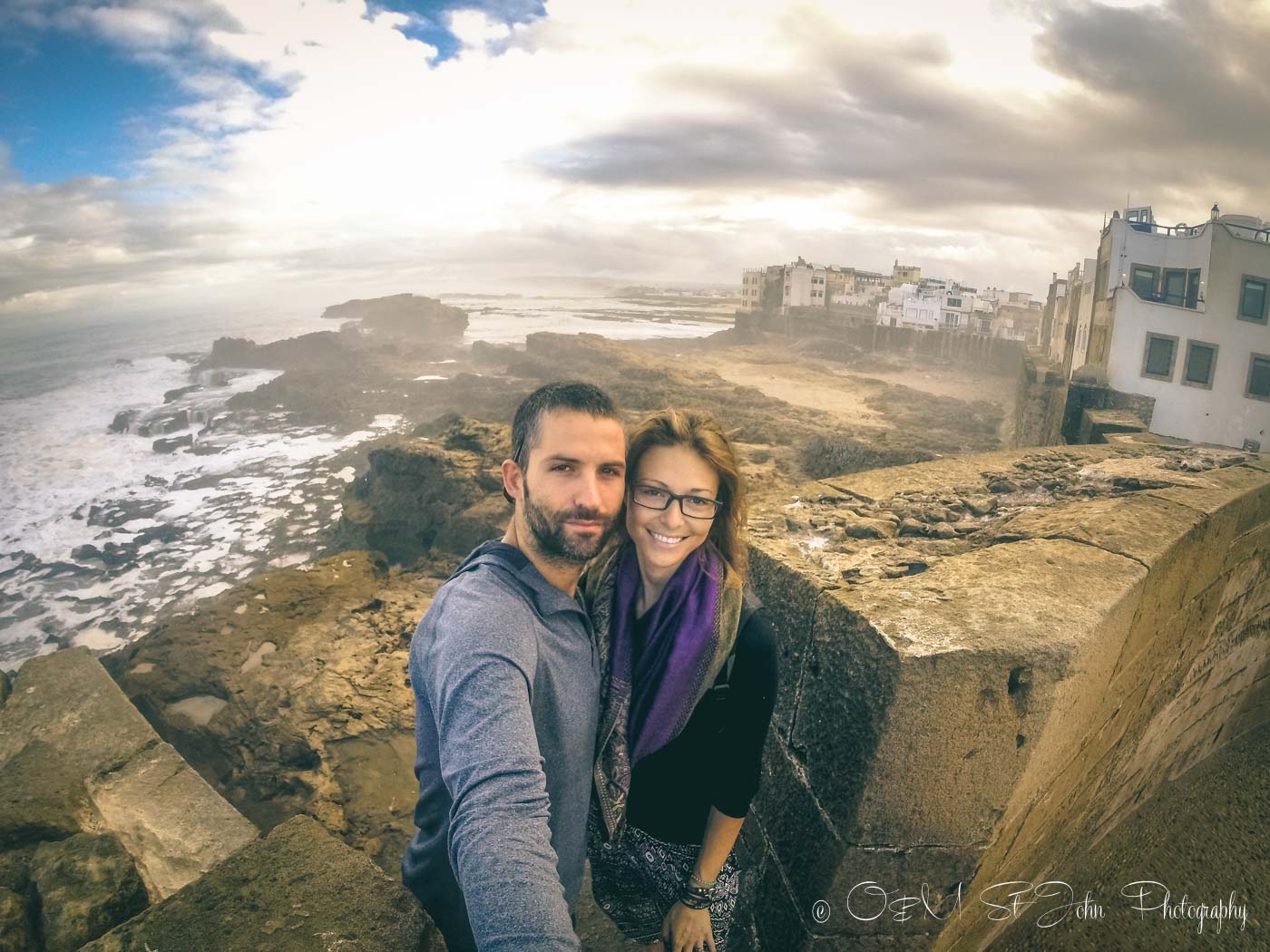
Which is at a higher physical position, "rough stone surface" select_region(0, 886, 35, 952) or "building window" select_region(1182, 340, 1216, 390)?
"building window" select_region(1182, 340, 1216, 390)

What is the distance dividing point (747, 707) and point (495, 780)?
660 mm

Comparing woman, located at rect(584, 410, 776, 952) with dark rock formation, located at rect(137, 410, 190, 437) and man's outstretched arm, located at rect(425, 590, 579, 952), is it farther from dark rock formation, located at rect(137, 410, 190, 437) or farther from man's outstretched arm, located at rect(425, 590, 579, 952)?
dark rock formation, located at rect(137, 410, 190, 437)

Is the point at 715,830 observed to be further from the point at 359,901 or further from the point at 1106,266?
the point at 1106,266

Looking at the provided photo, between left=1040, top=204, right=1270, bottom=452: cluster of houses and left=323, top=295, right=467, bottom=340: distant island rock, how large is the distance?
39.4m

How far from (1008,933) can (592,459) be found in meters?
2.47

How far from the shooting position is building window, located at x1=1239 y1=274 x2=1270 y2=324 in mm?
9156

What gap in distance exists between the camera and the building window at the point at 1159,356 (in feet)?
36.1

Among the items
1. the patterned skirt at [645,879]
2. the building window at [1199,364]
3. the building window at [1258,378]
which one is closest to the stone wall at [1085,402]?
the building window at [1258,378]

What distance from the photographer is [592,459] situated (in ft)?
4.84

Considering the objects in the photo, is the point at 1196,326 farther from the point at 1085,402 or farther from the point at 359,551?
the point at 359,551

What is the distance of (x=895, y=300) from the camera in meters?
35.0

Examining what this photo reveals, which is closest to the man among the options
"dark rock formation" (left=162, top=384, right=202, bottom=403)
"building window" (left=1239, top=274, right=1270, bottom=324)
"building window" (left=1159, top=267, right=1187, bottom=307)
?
"building window" (left=1239, top=274, right=1270, bottom=324)

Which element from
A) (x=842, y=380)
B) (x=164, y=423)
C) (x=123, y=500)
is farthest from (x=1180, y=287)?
(x=164, y=423)

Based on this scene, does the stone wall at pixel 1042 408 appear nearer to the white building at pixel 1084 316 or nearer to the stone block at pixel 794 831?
the white building at pixel 1084 316
